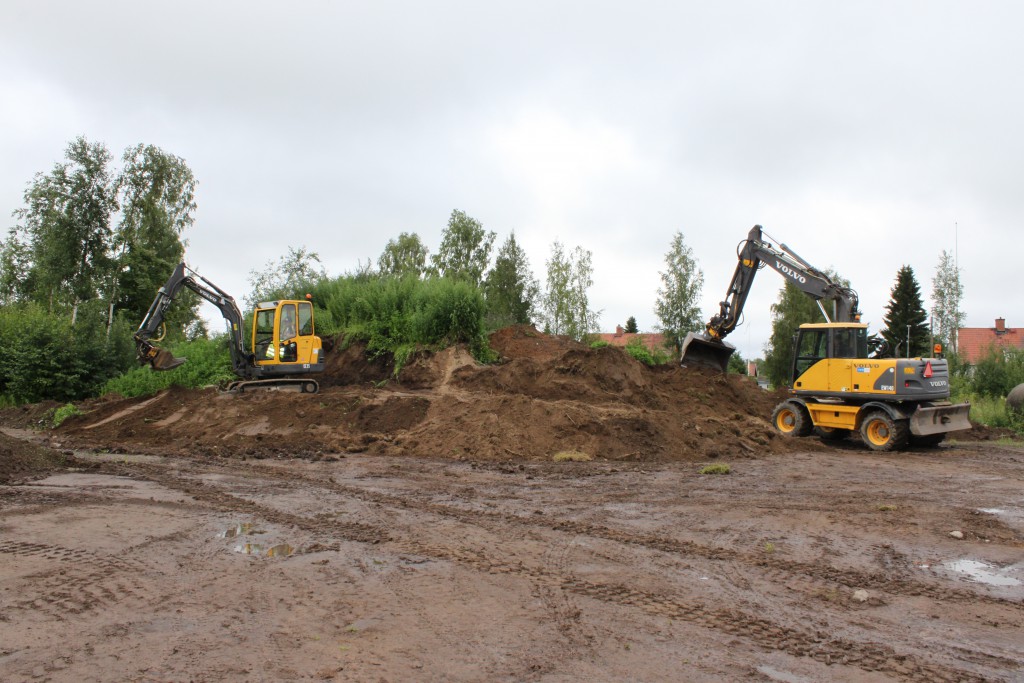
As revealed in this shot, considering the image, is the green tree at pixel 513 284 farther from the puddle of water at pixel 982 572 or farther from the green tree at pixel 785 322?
the puddle of water at pixel 982 572

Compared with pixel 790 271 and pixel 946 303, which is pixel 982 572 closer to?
pixel 790 271

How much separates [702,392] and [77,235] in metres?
28.9

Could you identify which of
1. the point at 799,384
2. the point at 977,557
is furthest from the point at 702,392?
the point at 977,557

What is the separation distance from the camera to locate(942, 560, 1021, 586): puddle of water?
576 cm

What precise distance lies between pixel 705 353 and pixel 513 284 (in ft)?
67.6

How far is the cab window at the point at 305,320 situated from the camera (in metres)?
19.6

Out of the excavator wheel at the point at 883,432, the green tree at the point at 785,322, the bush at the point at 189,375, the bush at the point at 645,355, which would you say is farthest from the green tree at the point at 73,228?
the green tree at the point at 785,322

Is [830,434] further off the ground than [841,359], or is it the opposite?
[841,359]

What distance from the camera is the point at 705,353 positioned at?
20.5m

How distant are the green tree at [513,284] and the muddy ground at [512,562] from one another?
25.7 metres

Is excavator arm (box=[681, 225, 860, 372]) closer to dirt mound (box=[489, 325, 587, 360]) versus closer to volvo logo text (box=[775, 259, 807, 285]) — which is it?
volvo logo text (box=[775, 259, 807, 285])

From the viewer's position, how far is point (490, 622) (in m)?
4.73

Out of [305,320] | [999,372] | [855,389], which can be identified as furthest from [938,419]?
[305,320]

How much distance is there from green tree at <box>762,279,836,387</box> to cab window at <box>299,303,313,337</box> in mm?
34516
